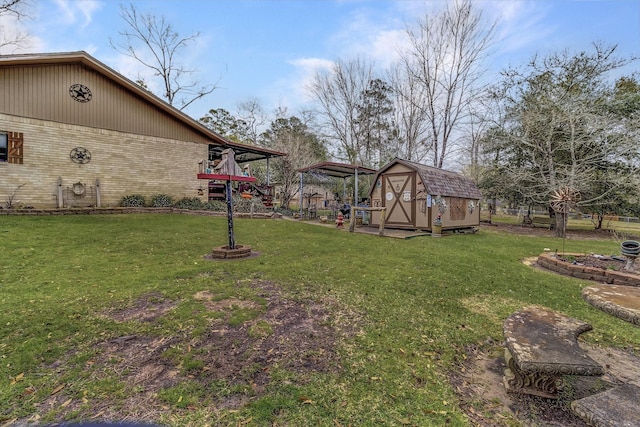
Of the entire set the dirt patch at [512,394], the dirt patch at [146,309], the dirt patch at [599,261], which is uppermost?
the dirt patch at [599,261]

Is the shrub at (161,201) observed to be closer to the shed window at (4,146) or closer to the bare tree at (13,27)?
the shed window at (4,146)

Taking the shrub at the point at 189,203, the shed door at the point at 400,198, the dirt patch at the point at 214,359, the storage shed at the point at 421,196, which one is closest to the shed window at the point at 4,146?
the shrub at the point at 189,203

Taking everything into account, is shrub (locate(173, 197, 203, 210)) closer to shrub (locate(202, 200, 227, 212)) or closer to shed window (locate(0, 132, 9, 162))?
shrub (locate(202, 200, 227, 212))

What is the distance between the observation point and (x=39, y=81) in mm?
10547

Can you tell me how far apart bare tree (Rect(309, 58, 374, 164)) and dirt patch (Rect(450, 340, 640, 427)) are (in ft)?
78.1

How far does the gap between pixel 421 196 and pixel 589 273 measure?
6027mm

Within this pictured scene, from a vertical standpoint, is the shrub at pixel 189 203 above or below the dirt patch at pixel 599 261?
above

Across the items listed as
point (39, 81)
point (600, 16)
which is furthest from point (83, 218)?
point (600, 16)

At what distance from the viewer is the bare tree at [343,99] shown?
78.3 ft

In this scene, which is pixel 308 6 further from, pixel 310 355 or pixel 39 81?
pixel 310 355

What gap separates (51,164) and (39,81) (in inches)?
125

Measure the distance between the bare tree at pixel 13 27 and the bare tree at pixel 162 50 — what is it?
594 centimetres

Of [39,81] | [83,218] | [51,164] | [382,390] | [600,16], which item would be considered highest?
[600,16]

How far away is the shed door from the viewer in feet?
38.3
